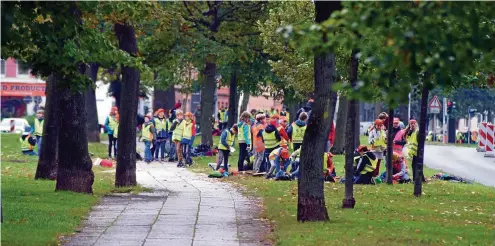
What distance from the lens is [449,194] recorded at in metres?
24.0

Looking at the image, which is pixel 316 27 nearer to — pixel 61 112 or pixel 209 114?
pixel 61 112

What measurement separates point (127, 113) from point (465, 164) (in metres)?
20.2

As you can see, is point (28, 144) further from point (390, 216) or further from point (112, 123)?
point (390, 216)

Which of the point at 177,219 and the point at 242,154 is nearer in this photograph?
the point at 177,219

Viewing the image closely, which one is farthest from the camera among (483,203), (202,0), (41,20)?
(202,0)

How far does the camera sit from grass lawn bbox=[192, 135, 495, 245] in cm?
1478

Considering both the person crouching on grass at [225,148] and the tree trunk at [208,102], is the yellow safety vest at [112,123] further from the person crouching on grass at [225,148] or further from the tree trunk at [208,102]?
the person crouching on grass at [225,148]

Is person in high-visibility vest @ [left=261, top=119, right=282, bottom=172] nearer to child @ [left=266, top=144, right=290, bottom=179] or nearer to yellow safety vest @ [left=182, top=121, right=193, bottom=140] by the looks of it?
child @ [left=266, top=144, right=290, bottom=179]

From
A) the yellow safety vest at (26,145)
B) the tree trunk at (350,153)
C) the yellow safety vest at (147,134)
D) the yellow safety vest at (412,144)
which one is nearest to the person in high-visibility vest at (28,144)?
the yellow safety vest at (26,145)

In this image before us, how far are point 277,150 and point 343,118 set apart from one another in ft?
45.3

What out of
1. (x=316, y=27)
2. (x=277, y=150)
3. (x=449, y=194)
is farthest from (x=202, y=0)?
(x=316, y=27)

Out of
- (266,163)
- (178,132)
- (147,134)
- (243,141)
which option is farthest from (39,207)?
(147,134)

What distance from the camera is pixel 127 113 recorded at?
24.5 metres

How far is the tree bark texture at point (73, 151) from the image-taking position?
72.6 feet
